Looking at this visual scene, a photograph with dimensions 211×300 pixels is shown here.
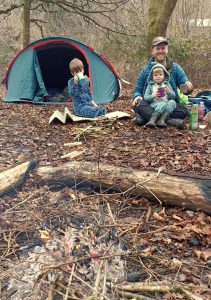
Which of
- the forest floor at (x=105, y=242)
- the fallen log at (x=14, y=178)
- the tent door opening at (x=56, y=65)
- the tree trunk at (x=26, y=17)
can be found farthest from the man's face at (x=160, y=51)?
the tree trunk at (x=26, y=17)

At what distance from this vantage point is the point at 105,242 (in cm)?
272

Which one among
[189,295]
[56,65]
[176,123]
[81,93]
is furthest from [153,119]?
[56,65]

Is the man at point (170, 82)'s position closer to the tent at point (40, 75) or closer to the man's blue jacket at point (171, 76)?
the man's blue jacket at point (171, 76)

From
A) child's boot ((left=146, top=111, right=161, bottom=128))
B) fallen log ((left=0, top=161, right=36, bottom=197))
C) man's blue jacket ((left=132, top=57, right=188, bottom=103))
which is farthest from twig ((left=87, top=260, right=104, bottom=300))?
man's blue jacket ((left=132, top=57, right=188, bottom=103))

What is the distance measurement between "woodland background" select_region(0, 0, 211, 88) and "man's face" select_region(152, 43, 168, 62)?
6675 millimetres

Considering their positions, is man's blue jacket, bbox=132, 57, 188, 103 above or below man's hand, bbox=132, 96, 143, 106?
above

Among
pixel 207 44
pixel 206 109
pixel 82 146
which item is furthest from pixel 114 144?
pixel 207 44

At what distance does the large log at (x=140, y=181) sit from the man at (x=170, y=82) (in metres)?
2.25

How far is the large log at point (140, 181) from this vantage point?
311 cm

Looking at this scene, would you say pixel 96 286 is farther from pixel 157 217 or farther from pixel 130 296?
pixel 157 217

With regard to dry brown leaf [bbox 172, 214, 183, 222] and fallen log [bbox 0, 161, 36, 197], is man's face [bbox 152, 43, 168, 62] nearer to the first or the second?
fallen log [bbox 0, 161, 36, 197]

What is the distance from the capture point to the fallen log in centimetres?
346

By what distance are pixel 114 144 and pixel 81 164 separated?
4.22ft

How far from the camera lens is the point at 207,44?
12.2 meters
